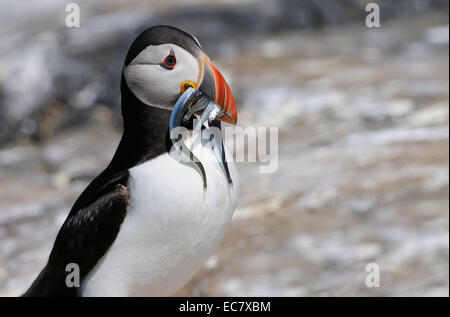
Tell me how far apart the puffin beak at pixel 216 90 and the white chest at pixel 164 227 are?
0.23 metres

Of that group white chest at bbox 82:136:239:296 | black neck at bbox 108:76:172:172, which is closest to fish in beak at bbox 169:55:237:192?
black neck at bbox 108:76:172:172

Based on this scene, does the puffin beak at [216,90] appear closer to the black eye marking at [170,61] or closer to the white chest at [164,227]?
the black eye marking at [170,61]

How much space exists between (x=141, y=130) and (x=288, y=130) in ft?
13.4

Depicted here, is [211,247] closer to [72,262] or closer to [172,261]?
[172,261]

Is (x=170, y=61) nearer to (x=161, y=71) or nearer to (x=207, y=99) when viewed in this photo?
(x=161, y=71)

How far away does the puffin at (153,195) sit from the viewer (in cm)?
217

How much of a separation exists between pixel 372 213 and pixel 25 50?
4.18 meters

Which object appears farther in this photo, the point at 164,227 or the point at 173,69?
the point at 164,227

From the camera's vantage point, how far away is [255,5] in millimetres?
8664

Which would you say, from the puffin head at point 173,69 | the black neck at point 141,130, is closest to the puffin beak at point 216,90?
the puffin head at point 173,69

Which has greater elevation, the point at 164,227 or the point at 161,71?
the point at 161,71

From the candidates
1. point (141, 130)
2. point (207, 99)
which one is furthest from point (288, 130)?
point (207, 99)

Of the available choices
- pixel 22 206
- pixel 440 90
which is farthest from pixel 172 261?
pixel 440 90

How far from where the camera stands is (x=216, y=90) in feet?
7.00
